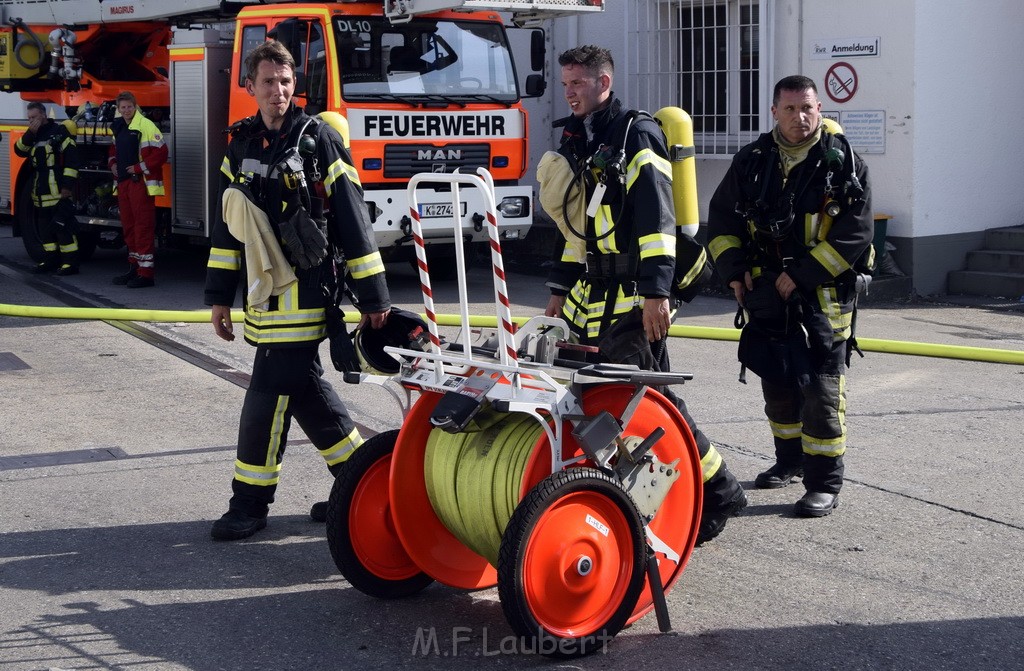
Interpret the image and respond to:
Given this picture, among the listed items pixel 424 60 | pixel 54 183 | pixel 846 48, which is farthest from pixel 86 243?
pixel 846 48

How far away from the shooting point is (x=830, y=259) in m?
5.40

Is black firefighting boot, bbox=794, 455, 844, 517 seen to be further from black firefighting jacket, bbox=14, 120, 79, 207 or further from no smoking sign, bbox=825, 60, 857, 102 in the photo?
black firefighting jacket, bbox=14, 120, 79, 207

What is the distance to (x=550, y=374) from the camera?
4121 mm

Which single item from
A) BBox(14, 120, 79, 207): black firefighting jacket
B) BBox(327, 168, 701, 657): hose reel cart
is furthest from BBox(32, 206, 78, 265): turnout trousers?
BBox(327, 168, 701, 657): hose reel cart

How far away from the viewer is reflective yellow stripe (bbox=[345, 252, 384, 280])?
202 inches

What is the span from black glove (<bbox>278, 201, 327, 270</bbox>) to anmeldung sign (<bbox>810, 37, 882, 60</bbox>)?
26.8 ft

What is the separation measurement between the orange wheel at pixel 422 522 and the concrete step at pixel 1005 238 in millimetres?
9194

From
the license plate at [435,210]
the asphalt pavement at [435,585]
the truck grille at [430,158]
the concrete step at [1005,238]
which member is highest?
the truck grille at [430,158]

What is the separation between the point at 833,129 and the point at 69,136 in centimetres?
1005

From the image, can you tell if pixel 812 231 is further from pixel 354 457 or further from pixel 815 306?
pixel 354 457

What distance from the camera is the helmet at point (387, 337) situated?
4910 mm

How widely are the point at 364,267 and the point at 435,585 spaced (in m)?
1.30

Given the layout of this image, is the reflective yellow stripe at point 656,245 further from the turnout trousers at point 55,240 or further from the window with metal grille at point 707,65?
the turnout trousers at point 55,240

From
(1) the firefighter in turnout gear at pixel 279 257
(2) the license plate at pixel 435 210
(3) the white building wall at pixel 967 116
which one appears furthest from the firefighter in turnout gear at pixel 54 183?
(1) the firefighter in turnout gear at pixel 279 257
